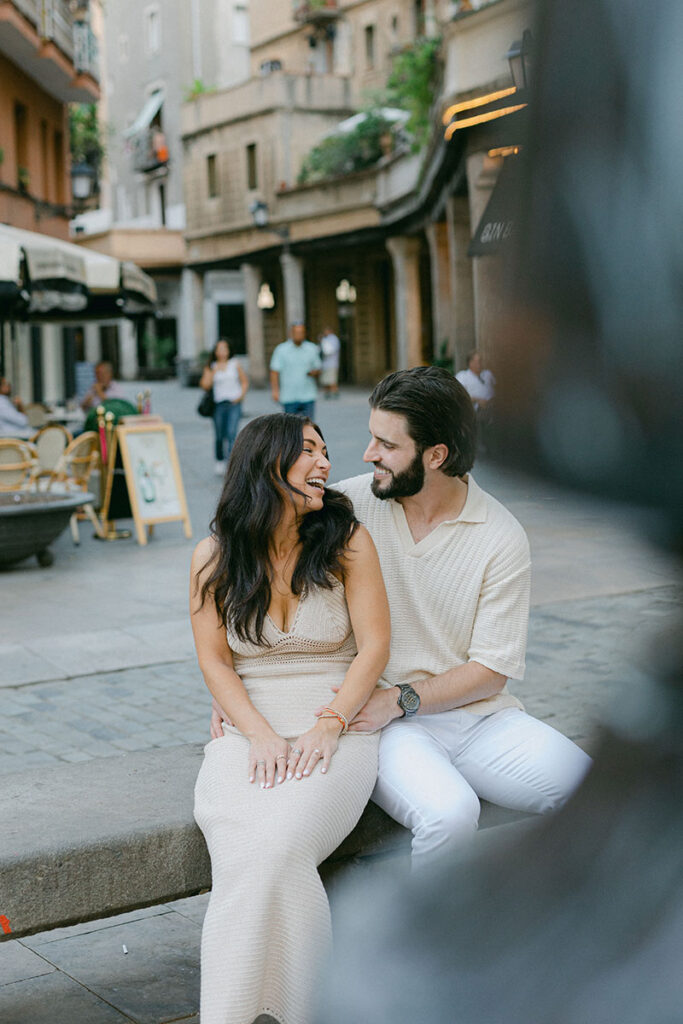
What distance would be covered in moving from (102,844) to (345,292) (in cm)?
3793

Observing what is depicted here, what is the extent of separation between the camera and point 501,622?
8.99 feet

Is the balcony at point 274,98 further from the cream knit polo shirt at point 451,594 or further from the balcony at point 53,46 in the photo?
the cream knit polo shirt at point 451,594

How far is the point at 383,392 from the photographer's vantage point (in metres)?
2.60

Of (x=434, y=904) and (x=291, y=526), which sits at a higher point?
(x=291, y=526)

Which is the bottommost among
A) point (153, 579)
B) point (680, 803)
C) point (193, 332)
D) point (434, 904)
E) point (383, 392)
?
point (153, 579)

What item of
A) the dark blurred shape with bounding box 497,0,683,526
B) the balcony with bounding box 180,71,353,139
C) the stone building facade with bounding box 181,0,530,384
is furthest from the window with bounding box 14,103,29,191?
the dark blurred shape with bounding box 497,0,683,526

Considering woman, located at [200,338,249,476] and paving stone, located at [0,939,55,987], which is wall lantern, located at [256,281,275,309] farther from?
paving stone, located at [0,939,55,987]

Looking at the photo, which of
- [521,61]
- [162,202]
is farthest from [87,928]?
[162,202]

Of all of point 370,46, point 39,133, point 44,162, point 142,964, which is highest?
point 370,46

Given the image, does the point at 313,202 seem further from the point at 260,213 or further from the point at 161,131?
the point at 161,131

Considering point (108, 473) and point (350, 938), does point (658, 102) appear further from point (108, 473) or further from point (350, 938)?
point (108, 473)

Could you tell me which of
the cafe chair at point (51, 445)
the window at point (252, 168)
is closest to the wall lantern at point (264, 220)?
the window at point (252, 168)

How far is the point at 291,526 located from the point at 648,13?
2.09 m

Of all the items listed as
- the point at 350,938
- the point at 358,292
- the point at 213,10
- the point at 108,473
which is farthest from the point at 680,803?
the point at 213,10
